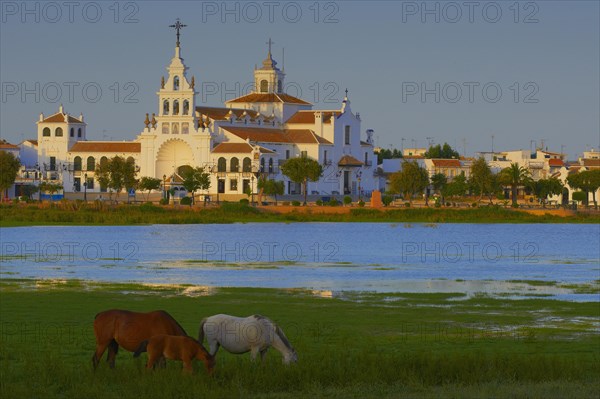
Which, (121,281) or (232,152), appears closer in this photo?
(121,281)

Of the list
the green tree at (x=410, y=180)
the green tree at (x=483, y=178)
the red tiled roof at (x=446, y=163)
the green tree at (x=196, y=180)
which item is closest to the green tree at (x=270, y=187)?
the green tree at (x=196, y=180)

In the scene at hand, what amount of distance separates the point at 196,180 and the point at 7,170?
57.5ft

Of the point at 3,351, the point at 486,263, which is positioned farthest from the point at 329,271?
the point at 3,351

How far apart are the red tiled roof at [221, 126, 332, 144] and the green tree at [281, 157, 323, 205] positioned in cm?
772

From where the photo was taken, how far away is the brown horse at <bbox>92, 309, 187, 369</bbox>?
16.1m

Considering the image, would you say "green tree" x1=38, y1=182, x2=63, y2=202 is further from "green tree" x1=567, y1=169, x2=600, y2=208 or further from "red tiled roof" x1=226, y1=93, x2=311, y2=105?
"green tree" x1=567, y1=169, x2=600, y2=208

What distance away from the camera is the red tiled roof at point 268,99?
5566 inches

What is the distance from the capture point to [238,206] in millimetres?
95062

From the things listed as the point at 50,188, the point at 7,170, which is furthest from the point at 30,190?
the point at 7,170

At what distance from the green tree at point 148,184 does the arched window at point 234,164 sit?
7238mm

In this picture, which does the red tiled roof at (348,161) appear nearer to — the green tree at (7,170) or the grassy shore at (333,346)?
the green tree at (7,170)

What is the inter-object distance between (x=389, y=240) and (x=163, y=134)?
7032 cm

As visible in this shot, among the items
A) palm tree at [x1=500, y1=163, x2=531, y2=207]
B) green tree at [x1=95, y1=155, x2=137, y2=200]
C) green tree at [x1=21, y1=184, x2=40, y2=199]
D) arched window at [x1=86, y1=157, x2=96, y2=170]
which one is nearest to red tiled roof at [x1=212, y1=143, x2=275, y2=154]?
green tree at [x1=95, y1=155, x2=137, y2=200]

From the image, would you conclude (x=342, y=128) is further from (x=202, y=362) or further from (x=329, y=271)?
→ (x=202, y=362)
